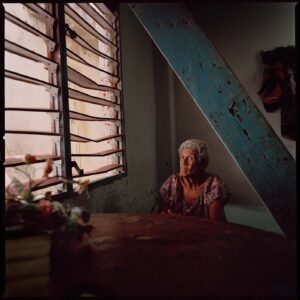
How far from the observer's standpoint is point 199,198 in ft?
8.42

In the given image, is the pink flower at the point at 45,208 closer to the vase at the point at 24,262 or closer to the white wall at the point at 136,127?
the vase at the point at 24,262

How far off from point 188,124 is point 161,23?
318cm

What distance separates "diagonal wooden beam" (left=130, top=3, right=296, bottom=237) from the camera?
1.64 metres

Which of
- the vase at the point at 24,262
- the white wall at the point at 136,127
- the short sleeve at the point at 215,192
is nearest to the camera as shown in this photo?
the vase at the point at 24,262

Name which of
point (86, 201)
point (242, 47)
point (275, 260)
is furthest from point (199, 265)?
point (242, 47)

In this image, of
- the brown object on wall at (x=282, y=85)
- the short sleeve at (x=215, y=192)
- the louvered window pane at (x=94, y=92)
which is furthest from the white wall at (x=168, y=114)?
the short sleeve at (x=215, y=192)

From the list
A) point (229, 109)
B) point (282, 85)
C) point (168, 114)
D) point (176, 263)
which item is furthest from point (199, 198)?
point (282, 85)

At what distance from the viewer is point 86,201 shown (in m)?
2.38

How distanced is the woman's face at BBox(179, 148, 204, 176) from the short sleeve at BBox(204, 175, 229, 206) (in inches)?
5.8

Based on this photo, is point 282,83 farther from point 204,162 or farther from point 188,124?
point 204,162

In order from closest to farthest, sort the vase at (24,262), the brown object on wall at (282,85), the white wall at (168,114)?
the vase at (24,262) → the white wall at (168,114) → the brown object on wall at (282,85)

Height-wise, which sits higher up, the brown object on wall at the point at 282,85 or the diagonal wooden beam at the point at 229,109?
the brown object on wall at the point at 282,85

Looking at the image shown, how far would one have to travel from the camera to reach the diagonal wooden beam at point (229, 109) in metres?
1.64

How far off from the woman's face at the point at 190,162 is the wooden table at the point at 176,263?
42.8 inches
